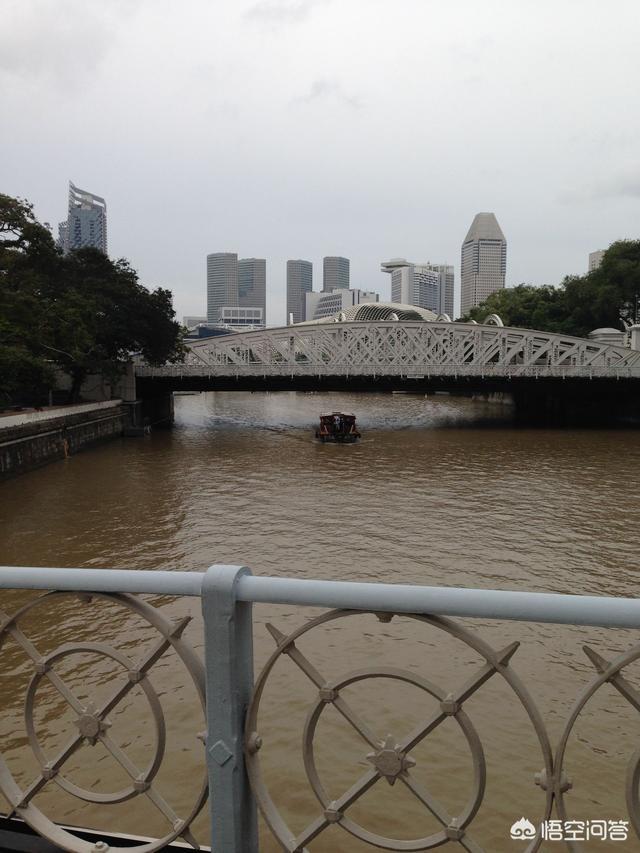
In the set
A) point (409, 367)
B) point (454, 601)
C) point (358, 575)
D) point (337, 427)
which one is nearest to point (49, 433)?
point (337, 427)

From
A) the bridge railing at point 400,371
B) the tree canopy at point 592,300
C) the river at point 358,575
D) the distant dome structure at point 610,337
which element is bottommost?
the river at point 358,575

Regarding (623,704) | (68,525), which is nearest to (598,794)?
(623,704)

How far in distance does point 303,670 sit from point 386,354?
4896cm

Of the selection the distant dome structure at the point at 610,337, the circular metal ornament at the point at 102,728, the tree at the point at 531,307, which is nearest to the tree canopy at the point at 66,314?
the circular metal ornament at the point at 102,728

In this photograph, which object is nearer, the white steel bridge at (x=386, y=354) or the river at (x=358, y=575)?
the river at (x=358, y=575)

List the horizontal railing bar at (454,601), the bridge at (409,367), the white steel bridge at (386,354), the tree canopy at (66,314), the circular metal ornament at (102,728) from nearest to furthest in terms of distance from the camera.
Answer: the horizontal railing bar at (454,601) < the circular metal ornament at (102,728) < the tree canopy at (66,314) < the bridge at (409,367) < the white steel bridge at (386,354)

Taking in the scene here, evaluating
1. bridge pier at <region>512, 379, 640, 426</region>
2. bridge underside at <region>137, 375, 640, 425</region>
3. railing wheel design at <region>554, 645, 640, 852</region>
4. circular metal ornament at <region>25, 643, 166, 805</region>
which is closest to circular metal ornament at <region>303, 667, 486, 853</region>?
railing wheel design at <region>554, 645, 640, 852</region>

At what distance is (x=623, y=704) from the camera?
7.80m

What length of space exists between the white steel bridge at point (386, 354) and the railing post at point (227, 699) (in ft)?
138

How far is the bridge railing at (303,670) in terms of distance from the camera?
69.9 inches

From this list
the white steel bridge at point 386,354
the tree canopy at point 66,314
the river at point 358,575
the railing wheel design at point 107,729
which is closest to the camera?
the railing wheel design at point 107,729

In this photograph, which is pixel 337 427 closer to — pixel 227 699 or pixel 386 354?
pixel 386 354

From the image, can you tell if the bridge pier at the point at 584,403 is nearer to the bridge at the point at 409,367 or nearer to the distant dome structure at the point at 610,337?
the bridge at the point at 409,367

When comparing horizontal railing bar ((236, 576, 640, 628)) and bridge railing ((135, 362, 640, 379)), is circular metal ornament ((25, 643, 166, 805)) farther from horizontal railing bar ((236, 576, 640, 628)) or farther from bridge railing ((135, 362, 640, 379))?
bridge railing ((135, 362, 640, 379))
